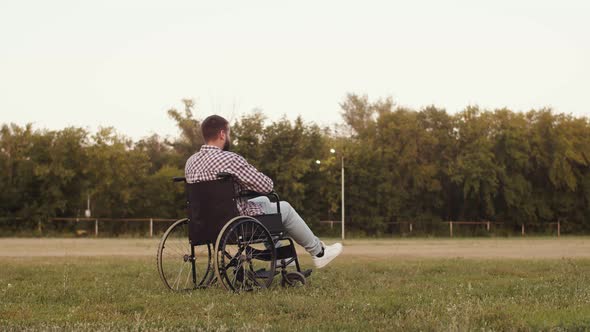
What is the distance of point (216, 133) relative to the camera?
22.7 ft

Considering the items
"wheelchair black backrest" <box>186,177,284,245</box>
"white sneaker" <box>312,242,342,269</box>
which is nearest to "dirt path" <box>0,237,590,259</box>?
"white sneaker" <box>312,242,342,269</box>

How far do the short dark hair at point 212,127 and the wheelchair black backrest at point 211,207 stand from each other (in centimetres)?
50

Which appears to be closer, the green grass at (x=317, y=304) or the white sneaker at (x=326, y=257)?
the green grass at (x=317, y=304)

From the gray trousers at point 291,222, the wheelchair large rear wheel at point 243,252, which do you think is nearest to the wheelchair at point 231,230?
the wheelchair large rear wheel at point 243,252

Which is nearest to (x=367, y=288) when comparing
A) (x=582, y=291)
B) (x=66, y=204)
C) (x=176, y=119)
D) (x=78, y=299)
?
(x=582, y=291)

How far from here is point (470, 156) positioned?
43500mm

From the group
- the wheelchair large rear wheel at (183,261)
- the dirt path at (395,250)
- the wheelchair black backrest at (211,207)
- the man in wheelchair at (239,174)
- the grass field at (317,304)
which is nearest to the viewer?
the grass field at (317,304)

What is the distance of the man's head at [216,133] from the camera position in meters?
6.91

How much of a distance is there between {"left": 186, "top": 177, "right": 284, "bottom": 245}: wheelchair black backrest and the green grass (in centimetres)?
49

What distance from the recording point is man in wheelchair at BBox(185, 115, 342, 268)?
6684 millimetres

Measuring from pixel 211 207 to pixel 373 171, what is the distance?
3769cm

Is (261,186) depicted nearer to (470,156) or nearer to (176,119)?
(470,156)

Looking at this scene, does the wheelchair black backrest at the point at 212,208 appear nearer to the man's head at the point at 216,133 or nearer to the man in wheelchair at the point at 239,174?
the man in wheelchair at the point at 239,174

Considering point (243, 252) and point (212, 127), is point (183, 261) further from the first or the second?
point (212, 127)
